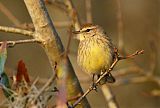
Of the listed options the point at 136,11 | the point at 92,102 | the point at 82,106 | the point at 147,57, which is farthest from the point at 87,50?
the point at 136,11

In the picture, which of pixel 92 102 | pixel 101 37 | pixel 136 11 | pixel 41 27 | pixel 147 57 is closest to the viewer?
pixel 41 27

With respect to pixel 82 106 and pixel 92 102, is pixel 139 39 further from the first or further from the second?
pixel 82 106

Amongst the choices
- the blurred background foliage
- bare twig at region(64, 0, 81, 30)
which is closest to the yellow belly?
bare twig at region(64, 0, 81, 30)

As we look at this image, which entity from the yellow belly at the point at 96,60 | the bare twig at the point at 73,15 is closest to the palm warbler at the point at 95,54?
the yellow belly at the point at 96,60

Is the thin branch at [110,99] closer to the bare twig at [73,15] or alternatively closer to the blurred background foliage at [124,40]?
the bare twig at [73,15]

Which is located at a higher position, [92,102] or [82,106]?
[82,106]

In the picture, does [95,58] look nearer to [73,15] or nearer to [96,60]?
[96,60]

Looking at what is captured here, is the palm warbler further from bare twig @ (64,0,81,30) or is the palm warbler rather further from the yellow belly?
bare twig @ (64,0,81,30)

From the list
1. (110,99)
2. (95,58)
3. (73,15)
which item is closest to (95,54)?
(95,58)

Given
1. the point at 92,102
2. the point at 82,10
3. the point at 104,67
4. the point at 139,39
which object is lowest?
the point at 92,102
